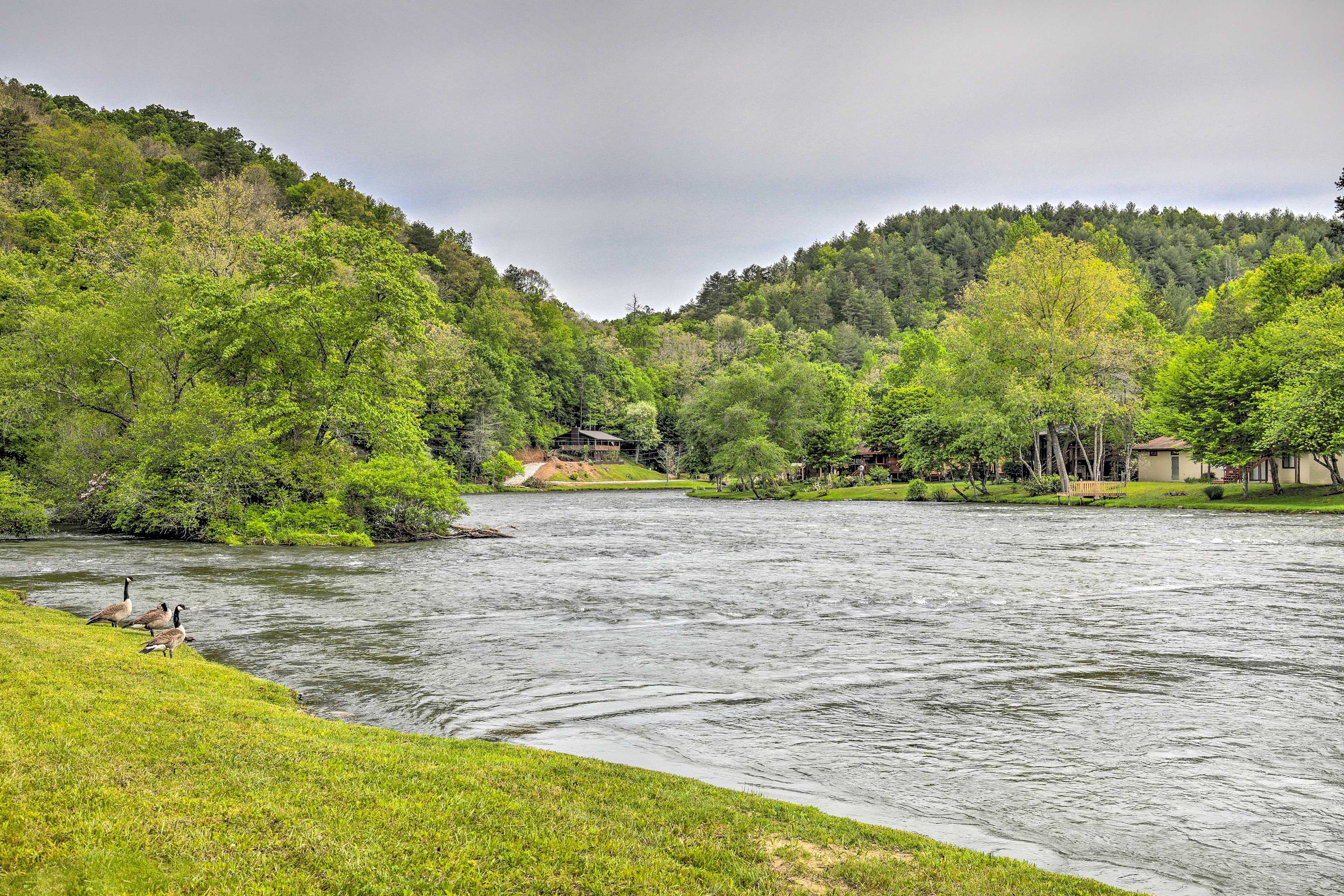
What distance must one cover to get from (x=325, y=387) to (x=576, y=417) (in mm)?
102267

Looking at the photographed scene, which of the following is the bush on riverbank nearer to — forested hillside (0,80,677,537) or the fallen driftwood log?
forested hillside (0,80,677,537)

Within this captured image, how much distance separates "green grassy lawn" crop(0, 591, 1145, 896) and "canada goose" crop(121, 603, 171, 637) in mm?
4890

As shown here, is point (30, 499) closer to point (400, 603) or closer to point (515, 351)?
point (400, 603)

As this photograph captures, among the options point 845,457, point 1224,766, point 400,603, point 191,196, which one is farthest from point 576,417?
point 1224,766

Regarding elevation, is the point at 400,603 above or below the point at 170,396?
below

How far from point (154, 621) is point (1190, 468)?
77852mm

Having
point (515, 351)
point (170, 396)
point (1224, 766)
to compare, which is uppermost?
point (515, 351)

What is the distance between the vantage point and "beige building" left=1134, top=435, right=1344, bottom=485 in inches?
2345

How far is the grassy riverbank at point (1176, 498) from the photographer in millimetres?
46031

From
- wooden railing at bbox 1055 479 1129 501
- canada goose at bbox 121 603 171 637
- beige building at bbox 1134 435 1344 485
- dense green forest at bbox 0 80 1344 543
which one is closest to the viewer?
canada goose at bbox 121 603 171 637

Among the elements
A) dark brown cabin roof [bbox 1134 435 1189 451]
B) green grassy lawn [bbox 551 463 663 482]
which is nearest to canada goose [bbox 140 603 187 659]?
dark brown cabin roof [bbox 1134 435 1189 451]

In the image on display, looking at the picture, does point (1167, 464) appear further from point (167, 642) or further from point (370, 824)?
point (370, 824)

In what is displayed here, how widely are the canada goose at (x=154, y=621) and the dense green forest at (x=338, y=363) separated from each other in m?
19.4

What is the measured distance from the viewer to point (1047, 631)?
15.7 metres
